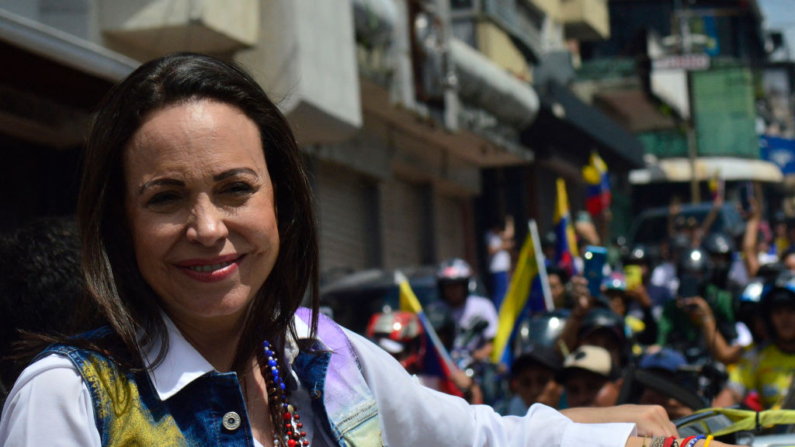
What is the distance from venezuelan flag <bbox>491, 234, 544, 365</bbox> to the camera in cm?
840

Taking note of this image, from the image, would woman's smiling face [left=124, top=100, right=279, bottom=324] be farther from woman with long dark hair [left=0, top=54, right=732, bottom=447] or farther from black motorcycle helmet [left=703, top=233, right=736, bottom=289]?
black motorcycle helmet [left=703, top=233, right=736, bottom=289]

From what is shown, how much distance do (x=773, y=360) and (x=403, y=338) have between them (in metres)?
2.13

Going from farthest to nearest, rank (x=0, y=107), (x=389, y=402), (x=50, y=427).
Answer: (x=0, y=107), (x=389, y=402), (x=50, y=427)

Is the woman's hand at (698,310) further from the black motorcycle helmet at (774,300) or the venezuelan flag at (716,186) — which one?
the venezuelan flag at (716,186)

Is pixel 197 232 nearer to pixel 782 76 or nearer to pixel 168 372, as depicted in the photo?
pixel 168 372

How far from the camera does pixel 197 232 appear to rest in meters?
2.02

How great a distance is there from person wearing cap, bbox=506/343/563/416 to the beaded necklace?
14.3ft

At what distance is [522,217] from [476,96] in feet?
25.8

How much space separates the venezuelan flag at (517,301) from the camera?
27.6ft

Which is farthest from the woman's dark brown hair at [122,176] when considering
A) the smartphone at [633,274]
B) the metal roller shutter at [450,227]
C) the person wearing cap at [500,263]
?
the metal roller shutter at [450,227]

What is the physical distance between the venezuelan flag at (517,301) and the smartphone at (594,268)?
41 centimetres

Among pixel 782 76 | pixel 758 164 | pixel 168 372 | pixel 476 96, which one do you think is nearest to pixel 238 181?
pixel 168 372

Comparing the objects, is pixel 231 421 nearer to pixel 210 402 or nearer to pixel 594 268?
pixel 210 402

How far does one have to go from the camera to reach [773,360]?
6.85 m
